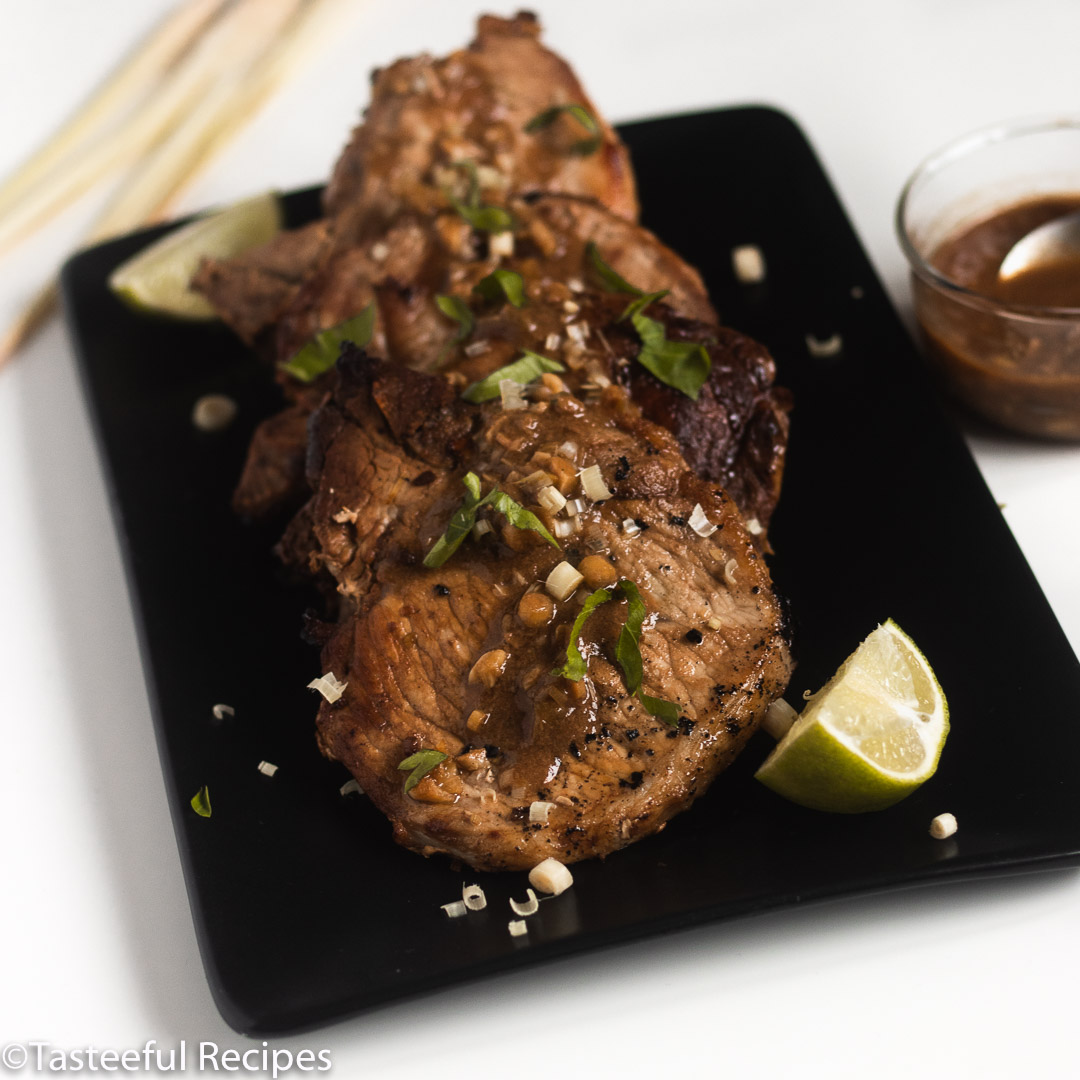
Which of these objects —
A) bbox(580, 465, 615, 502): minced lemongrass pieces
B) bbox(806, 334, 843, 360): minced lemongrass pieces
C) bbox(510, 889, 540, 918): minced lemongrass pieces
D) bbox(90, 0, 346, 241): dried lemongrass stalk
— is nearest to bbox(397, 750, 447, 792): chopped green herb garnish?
bbox(510, 889, 540, 918): minced lemongrass pieces

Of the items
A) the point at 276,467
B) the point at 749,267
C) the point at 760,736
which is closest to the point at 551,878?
the point at 760,736

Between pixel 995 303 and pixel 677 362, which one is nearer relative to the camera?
pixel 677 362

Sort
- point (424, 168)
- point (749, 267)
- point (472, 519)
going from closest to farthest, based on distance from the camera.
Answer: point (472, 519)
point (424, 168)
point (749, 267)

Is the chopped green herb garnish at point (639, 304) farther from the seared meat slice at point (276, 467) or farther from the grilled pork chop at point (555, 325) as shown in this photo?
the seared meat slice at point (276, 467)

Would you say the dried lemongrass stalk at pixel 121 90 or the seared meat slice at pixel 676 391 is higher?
the dried lemongrass stalk at pixel 121 90

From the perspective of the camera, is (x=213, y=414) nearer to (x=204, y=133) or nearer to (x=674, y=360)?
(x=674, y=360)

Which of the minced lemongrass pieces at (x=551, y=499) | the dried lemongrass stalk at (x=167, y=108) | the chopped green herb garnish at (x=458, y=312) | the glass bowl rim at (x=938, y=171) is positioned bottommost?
the glass bowl rim at (x=938, y=171)

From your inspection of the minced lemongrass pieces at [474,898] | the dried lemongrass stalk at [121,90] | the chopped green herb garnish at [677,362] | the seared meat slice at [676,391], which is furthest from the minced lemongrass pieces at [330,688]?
the dried lemongrass stalk at [121,90]
